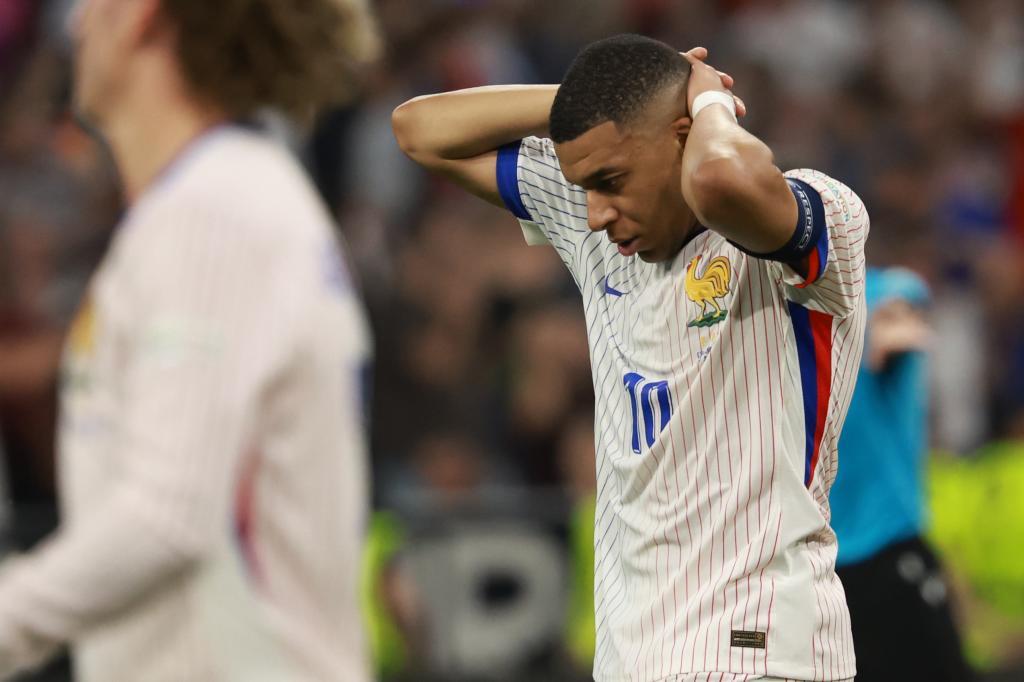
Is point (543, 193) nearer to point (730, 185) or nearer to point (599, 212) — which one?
point (599, 212)

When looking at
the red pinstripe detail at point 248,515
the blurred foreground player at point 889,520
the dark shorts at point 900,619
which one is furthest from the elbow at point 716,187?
the dark shorts at point 900,619

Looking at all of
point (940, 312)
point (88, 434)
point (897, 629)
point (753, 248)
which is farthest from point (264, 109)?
point (940, 312)

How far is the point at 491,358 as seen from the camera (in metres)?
8.92

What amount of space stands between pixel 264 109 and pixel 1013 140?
30.3ft

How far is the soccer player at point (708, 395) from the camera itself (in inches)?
120

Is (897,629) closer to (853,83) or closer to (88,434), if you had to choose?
(88,434)

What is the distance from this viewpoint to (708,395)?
10.2 ft

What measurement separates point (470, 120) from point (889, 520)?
190 cm

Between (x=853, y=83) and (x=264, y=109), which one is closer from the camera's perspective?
(x=264, y=109)

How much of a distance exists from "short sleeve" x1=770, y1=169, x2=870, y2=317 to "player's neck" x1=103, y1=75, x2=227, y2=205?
1.07m

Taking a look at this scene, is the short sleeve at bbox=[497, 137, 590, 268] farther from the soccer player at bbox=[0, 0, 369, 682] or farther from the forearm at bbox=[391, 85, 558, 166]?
the soccer player at bbox=[0, 0, 369, 682]

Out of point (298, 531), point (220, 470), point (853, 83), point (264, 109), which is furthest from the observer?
point (853, 83)

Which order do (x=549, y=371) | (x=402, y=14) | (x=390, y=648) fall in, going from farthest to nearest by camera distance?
(x=402, y=14)
(x=549, y=371)
(x=390, y=648)

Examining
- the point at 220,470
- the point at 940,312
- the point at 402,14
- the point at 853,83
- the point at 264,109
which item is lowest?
the point at 940,312
